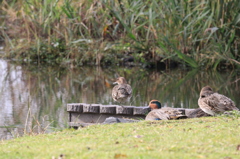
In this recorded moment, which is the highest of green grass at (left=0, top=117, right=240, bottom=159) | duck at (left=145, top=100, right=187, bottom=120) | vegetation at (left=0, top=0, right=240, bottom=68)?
vegetation at (left=0, top=0, right=240, bottom=68)

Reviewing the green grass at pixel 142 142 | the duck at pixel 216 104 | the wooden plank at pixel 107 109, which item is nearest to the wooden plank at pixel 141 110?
the wooden plank at pixel 107 109

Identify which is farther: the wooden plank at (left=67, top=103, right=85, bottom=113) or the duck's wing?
the wooden plank at (left=67, top=103, right=85, bottom=113)

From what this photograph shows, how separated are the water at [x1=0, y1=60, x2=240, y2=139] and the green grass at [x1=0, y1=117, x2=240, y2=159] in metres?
2.76

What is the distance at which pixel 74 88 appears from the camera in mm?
16641

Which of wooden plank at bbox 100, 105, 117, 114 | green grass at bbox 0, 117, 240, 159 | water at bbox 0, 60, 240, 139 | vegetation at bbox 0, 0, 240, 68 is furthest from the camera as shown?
vegetation at bbox 0, 0, 240, 68

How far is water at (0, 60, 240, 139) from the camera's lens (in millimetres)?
11250

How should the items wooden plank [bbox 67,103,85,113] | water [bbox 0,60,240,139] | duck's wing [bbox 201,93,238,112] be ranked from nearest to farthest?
1. duck's wing [bbox 201,93,238,112]
2. wooden plank [bbox 67,103,85,113]
3. water [bbox 0,60,240,139]

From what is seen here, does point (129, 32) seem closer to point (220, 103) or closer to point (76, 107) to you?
point (76, 107)

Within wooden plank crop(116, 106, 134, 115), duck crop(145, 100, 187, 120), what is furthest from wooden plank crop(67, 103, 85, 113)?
duck crop(145, 100, 187, 120)

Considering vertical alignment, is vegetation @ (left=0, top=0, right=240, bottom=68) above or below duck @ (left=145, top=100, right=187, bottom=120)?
above

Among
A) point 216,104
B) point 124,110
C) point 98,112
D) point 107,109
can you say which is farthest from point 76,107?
point 216,104

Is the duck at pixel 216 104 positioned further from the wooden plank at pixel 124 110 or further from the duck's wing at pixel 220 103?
the wooden plank at pixel 124 110

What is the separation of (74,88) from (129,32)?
3.52m

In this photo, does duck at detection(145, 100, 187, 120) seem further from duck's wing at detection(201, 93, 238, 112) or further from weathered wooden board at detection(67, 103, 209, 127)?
weathered wooden board at detection(67, 103, 209, 127)
